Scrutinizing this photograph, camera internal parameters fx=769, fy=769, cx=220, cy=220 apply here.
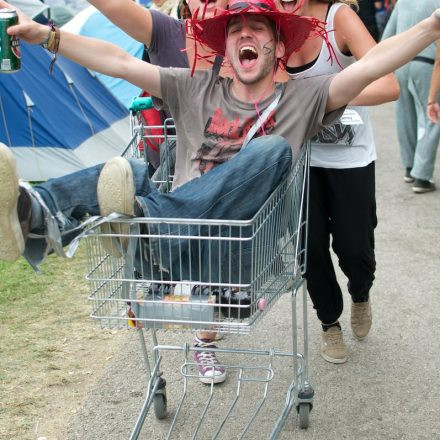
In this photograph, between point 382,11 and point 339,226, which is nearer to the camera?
point 339,226

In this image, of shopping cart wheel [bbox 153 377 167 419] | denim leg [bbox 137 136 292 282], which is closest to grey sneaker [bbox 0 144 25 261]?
denim leg [bbox 137 136 292 282]

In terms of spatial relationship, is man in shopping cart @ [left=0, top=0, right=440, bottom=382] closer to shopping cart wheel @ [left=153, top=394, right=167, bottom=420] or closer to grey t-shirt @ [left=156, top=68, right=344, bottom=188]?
grey t-shirt @ [left=156, top=68, right=344, bottom=188]

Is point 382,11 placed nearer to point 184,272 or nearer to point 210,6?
point 210,6

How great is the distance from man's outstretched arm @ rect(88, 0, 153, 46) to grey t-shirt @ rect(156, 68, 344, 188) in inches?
22.5

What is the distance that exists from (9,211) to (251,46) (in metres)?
1.30

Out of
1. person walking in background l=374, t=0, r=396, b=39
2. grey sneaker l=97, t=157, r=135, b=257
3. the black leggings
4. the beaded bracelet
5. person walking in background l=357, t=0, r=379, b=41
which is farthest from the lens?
person walking in background l=374, t=0, r=396, b=39

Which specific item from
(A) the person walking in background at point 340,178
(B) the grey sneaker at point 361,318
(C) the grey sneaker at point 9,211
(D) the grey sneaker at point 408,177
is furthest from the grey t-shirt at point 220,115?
(D) the grey sneaker at point 408,177

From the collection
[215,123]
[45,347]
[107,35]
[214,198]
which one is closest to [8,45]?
[215,123]

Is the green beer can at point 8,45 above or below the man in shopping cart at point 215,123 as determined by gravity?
above

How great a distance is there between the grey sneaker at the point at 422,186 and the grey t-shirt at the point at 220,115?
453 cm

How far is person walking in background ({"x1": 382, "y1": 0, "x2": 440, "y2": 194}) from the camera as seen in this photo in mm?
7133

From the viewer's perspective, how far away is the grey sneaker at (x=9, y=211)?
2557mm

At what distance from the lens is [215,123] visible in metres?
3.39

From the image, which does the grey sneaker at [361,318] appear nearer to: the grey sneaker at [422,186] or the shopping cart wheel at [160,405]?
the shopping cart wheel at [160,405]
